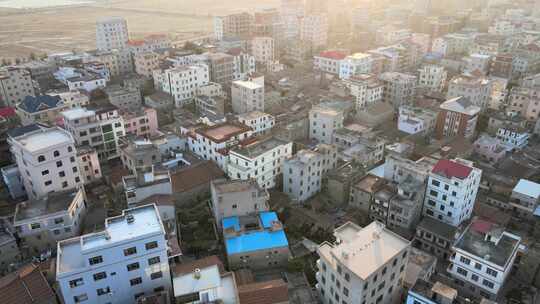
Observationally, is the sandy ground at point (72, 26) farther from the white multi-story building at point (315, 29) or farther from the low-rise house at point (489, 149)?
the low-rise house at point (489, 149)

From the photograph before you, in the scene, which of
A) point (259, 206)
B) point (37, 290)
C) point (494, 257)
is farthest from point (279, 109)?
point (37, 290)

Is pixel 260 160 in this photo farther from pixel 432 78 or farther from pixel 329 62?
pixel 432 78

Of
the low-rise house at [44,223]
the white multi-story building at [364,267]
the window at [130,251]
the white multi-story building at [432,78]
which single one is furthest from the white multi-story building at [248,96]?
the window at [130,251]

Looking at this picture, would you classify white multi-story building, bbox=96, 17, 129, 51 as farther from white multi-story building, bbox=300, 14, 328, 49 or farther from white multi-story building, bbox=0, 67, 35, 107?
white multi-story building, bbox=300, 14, 328, 49

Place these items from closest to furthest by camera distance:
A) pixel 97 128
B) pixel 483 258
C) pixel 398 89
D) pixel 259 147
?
pixel 483 258 < pixel 259 147 < pixel 97 128 < pixel 398 89

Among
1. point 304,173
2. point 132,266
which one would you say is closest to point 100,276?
point 132,266

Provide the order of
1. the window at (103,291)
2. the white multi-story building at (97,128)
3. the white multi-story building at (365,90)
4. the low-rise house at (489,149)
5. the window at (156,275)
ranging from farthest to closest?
the white multi-story building at (365,90) → the low-rise house at (489,149) → the white multi-story building at (97,128) → the window at (156,275) → the window at (103,291)
